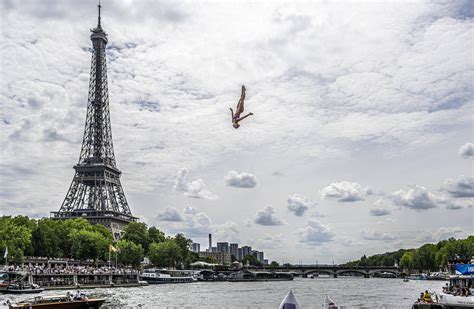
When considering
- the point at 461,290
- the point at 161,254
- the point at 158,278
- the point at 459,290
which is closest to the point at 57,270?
the point at 158,278

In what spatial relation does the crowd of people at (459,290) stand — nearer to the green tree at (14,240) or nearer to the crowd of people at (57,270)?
the crowd of people at (57,270)

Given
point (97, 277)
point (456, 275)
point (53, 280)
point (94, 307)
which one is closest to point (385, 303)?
point (456, 275)

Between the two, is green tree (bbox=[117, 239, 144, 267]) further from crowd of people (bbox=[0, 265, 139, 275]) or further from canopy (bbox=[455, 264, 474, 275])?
canopy (bbox=[455, 264, 474, 275])

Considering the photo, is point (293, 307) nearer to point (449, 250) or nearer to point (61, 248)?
point (61, 248)

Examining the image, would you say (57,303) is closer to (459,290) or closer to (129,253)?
(459,290)

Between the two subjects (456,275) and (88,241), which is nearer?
(456,275)
